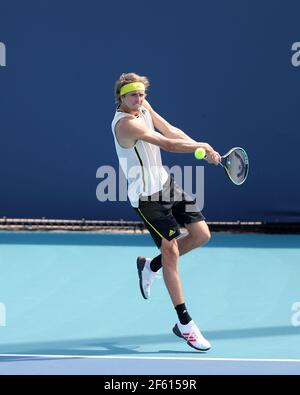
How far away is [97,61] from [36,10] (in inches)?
27.6

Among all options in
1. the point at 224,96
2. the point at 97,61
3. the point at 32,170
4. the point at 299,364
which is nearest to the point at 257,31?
the point at 224,96

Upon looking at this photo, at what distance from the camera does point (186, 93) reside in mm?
9234

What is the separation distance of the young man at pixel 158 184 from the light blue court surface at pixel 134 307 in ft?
1.08

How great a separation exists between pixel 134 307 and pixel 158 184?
0.97m

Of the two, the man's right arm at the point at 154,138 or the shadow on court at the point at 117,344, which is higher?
the man's right arm at the point at 154,138

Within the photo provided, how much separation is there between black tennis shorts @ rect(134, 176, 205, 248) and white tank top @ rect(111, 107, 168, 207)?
5 centimetres

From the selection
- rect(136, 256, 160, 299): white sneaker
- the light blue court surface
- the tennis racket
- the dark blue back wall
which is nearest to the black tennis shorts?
the tennis racket

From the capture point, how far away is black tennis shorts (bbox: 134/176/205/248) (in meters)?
5.90

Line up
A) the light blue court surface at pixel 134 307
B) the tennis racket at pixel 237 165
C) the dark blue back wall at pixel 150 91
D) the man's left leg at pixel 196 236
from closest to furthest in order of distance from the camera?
1. the light blue court surface at pixel 134 307
2. the man's left leg at pixel 196 236
3. the tennis racket at pixel 237 165
4. the dark blue back wall at pixel 150 91

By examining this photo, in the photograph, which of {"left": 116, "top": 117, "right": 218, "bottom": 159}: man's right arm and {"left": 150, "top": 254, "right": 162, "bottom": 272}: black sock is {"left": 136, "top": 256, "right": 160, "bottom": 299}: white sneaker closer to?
{"left": 150, "top": 254, "right": 162, "bottom": 272}: black sock

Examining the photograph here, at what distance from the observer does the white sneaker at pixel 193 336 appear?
5.57m

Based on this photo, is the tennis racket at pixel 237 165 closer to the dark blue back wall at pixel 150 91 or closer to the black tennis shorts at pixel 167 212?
the black tennis shorts at pixel 167 212

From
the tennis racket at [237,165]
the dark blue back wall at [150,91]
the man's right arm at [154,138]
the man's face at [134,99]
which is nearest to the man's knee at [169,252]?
the man's right arm at [154,138]

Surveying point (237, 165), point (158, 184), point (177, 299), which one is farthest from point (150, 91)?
point (177, 299)
